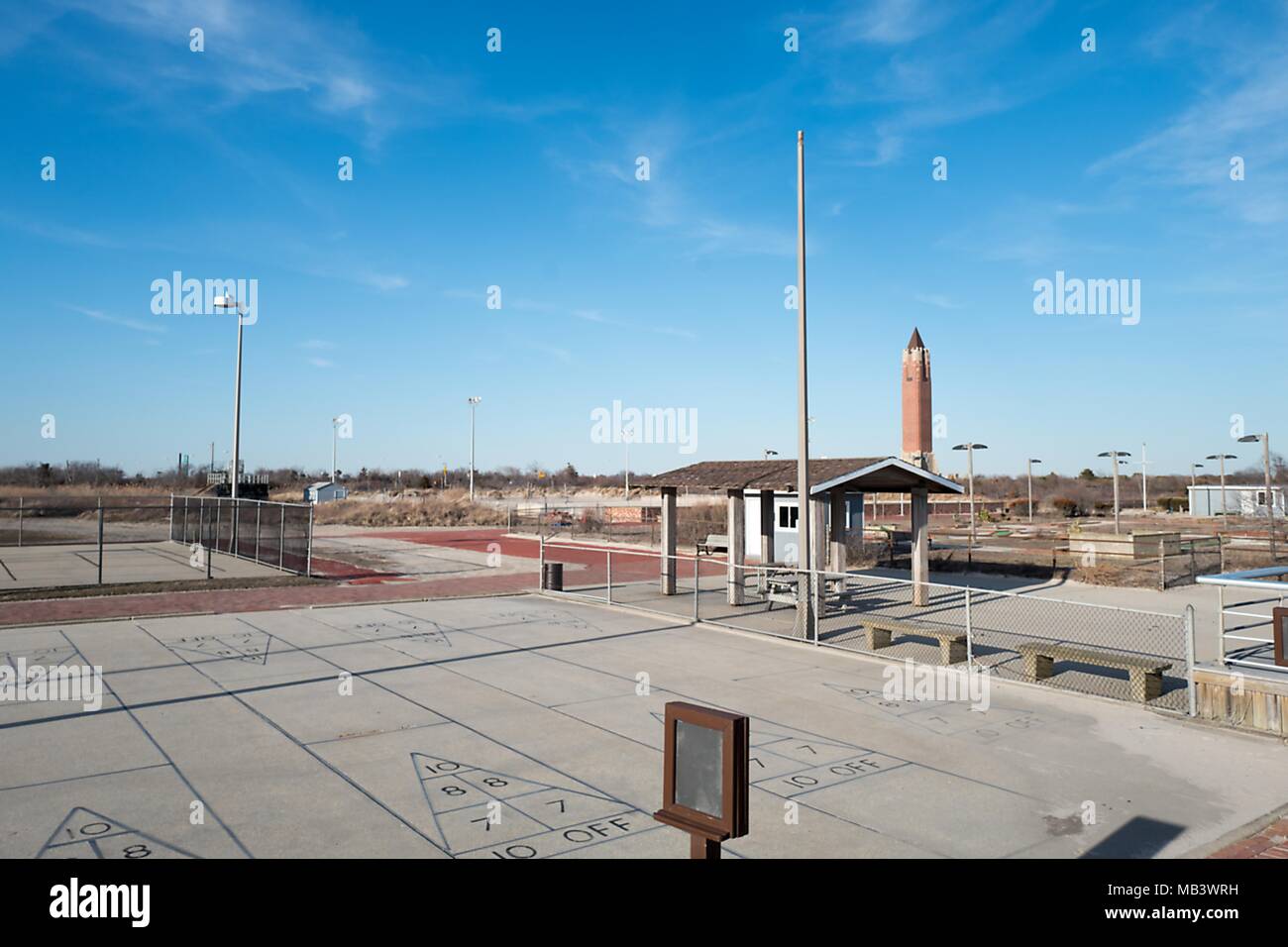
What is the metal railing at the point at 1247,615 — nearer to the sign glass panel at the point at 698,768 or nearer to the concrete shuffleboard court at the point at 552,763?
the concrete shuffleboard court at the point at 552,763

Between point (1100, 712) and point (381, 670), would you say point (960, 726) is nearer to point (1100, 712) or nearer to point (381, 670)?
point (1100, 712)

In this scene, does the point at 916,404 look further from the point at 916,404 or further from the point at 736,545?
the point at 736,545

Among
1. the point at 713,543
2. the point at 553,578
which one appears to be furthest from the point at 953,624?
the point at 713,543

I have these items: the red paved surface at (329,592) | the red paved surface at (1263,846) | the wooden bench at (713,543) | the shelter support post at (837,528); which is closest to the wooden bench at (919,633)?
the shelter support post at (837,528)

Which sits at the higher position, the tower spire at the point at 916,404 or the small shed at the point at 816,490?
the tower spire at the point at 916,404

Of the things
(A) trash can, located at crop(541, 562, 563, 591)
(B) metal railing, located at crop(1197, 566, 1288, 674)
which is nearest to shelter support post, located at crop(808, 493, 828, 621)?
(A) trash can, located at crop(541, 562, 563, 591)

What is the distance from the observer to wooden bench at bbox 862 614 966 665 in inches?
511

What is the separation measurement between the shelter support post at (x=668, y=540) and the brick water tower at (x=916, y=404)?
70178 mm

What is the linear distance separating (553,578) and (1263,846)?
1718 cm

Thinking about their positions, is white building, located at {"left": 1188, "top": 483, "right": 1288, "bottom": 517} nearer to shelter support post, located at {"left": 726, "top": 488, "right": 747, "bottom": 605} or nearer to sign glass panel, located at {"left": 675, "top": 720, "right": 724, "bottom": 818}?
shelter support post, located at {"left": 726, "top": 488, "right": 747, "bottom": 605}

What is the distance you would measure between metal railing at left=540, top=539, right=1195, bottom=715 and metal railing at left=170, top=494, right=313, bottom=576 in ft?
30.7

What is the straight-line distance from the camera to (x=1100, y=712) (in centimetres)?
1046

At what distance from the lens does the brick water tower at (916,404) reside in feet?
287
